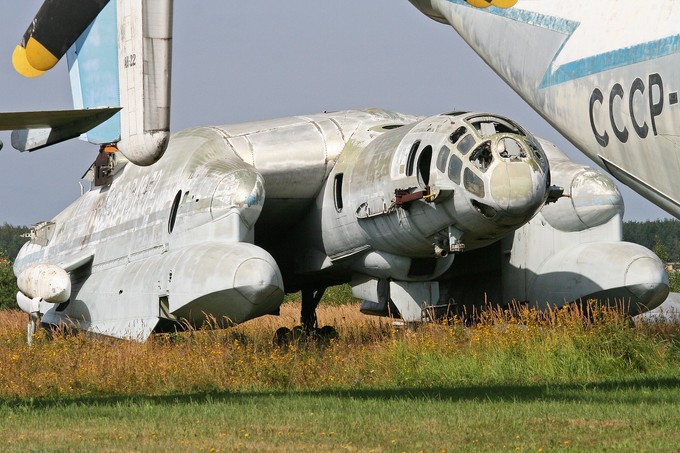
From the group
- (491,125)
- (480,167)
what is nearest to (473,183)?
(480,167)

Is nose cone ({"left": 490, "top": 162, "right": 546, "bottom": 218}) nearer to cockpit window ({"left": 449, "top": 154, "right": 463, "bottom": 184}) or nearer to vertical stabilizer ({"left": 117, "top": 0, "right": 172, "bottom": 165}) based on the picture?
cockpit window ({"left": 449, "top": 154, "right": 463, "bottom": 184})

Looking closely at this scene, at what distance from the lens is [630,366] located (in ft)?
46.6

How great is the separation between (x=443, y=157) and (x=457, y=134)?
1.30 feet

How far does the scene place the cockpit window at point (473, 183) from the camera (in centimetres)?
1538


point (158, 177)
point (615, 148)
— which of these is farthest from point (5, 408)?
point (158, 177)

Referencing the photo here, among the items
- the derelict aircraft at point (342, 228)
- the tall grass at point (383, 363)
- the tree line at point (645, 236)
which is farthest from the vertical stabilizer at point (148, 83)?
the tree line at point (645, 236)

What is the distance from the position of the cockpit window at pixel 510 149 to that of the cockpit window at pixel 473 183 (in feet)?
1.57

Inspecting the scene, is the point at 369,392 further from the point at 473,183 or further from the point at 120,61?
the point at 120,61

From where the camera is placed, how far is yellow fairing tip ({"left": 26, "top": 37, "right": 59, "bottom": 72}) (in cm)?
1150

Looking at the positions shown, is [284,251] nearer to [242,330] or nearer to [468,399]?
[242,330]

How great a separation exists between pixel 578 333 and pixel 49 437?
7.76m

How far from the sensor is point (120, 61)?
10766mm

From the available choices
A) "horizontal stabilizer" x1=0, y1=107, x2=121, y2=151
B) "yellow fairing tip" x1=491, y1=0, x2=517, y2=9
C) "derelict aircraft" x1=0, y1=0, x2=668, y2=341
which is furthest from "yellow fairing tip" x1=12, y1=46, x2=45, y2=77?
"yellow fairing tip" x1=491, y1=0, x2=517, y2=9

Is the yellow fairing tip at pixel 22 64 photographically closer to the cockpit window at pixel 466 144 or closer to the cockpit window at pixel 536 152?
the cockpit window at pixel 466 144
